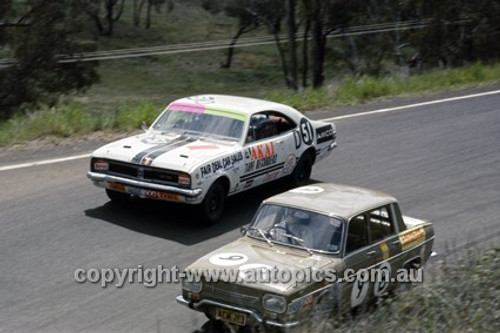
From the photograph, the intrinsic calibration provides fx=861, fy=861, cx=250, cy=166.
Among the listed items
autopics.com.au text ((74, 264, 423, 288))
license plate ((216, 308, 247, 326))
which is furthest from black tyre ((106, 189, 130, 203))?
license plate ((216, 308, 247, 326))

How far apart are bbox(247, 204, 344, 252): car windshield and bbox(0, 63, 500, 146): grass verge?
7.54 m

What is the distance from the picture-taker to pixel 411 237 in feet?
31.2

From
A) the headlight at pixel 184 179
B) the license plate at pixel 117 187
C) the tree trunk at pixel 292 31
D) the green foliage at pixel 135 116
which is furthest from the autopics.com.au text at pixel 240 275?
the tree trunk at pixel 292 31

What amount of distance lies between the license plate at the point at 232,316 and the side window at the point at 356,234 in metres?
1.46

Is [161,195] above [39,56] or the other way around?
above

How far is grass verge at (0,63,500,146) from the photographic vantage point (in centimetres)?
1578

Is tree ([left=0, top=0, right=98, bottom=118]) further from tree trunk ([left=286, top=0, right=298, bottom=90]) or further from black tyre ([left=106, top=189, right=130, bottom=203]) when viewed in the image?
black tyre ([left=106, top=189, right=130, bottom=203])

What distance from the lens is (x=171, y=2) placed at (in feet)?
242

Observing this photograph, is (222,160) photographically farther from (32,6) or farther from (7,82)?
(32,6)

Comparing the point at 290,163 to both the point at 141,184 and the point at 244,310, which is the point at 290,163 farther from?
the point at 244,310

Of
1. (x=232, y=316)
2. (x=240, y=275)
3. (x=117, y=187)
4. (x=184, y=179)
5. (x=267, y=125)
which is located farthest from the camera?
(x=267, y=125)

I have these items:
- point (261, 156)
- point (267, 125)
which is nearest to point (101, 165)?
point (261, 156)

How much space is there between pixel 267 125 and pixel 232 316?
17.0 ft

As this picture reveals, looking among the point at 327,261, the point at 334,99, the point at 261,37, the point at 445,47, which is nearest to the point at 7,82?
the point at 334,99
